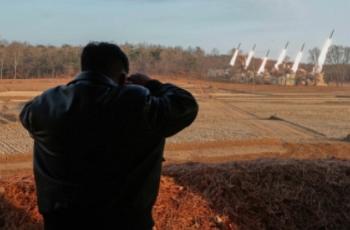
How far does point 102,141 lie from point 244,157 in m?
17.5

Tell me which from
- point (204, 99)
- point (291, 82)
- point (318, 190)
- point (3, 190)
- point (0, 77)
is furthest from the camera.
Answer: point (291, 82)

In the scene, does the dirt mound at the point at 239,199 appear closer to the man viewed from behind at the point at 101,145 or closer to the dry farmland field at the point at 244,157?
the dry farmland field at the point at 244,157

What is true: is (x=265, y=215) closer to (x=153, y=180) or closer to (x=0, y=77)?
(x=153, y=180)

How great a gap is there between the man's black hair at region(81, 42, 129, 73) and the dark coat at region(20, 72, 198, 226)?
0.16 ft

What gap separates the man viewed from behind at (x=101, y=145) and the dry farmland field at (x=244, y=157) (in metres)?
2.84

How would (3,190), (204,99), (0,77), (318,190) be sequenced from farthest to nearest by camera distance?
(0,77) → (204,99) → (318,190) → (3,190)

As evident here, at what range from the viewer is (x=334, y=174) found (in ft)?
19.9

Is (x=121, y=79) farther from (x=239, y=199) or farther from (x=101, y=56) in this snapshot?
(x=239, y=199)

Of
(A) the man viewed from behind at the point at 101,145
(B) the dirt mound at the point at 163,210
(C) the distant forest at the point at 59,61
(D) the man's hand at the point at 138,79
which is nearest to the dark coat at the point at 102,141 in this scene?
(A) the man viewed from behind at the point at 101,145

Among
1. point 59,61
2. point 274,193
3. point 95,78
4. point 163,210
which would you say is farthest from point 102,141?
point 59,61

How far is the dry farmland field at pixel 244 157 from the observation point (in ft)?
18.0

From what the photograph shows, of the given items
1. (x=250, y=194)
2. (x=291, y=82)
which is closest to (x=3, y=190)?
(x=250, y=194)

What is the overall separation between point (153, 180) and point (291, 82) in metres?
93.2

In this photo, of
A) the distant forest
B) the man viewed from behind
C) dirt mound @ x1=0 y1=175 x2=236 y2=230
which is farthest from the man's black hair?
the distant forest
